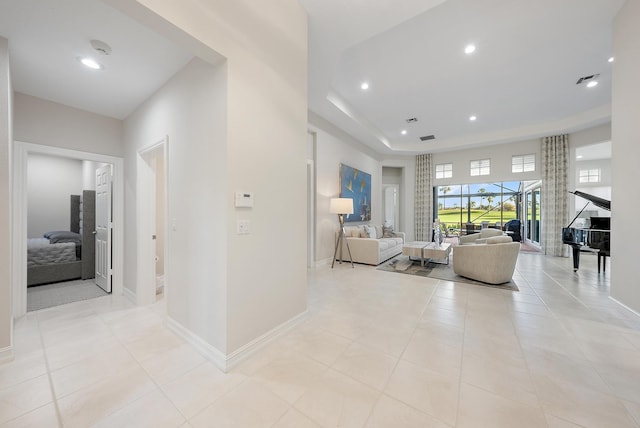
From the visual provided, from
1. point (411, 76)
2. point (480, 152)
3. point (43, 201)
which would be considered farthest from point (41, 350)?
point (480, 152)

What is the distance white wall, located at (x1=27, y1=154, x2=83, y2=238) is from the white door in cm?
385

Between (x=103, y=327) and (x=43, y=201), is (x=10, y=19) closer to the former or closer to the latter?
(x=103, y=327)

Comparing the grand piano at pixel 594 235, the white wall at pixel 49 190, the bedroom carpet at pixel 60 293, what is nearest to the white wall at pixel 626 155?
the grand piano at pixel 594 235

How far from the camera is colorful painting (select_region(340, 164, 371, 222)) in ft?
19.7

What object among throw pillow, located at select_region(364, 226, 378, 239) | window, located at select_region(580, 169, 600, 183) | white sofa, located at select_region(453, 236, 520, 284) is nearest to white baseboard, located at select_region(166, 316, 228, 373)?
white sofa, located at select_region(453, 236, 520, 284)

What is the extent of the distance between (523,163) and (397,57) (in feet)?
19.5

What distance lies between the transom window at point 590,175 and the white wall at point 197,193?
12709 millimetres

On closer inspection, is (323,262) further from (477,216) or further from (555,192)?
(477,216)

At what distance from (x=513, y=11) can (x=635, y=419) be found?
152 inches

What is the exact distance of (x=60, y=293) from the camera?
347 cm

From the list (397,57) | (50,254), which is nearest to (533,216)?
(397,57)

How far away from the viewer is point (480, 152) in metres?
7.53

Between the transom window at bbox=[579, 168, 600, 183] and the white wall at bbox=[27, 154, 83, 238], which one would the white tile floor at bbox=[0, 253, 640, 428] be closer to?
the white wall at bbox=[27, 154, 83, 238]

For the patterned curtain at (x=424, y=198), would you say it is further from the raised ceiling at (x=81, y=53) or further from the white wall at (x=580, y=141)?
the raised ceiling at (x=81, y=53)
